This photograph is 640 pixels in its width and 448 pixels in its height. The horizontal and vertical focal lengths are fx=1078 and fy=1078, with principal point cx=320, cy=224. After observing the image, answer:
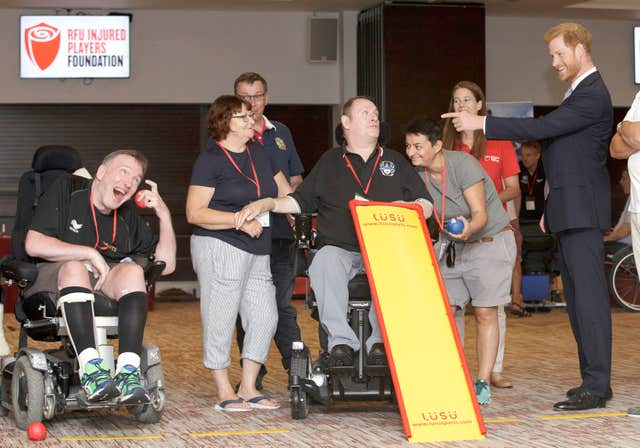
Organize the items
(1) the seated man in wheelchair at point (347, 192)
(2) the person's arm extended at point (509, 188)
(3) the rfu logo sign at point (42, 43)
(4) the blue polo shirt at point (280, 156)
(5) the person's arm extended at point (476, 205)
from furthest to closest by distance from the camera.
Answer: (3) the rfu logo sign at point (42, 43)
(2) the person's arm extended at point (509, 188)
(4) the blue polo shirt at point (280, 156)
(5) the person's arm extended at point (476, 205)
(1) the seated man in wheelchair at point (347, 192)

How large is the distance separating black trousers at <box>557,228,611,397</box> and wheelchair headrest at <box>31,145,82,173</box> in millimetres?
2153

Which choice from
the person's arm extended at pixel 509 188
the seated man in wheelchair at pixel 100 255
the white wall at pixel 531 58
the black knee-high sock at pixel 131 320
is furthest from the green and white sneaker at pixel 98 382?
the white wall at pixel 531 58

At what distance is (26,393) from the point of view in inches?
159

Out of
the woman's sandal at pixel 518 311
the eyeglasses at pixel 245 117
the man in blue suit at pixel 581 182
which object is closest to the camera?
the man in blue suit at pixel 581 182

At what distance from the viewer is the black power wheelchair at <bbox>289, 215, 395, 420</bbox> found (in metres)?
4.23

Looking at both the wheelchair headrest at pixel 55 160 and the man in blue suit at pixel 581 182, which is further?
the wheelchair headrest at pixel 55 160

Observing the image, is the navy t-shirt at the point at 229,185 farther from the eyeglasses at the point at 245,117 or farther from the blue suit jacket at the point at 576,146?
the blue suit jacket at the point at 576,146

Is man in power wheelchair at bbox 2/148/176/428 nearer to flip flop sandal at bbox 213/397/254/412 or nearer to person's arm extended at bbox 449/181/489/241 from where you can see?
flip flop sandal at bbox 213/397/254/412

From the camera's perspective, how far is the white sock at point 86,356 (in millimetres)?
3895

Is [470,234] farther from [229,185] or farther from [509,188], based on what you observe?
[229,185]

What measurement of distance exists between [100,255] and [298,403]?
3.16 feet

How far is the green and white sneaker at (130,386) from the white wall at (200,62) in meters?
7.51

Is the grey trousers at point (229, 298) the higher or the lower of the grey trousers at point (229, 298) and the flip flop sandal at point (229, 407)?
the higher

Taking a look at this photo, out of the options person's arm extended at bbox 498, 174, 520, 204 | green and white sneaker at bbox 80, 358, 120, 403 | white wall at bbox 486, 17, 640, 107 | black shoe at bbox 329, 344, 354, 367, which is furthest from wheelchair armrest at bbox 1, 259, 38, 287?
white wall at bbox 486, 17, 640, 107
